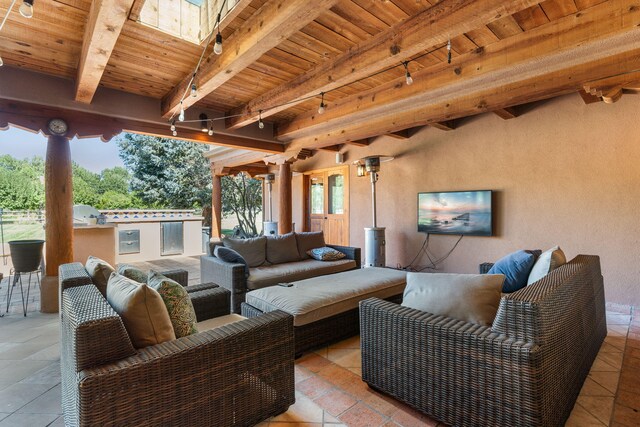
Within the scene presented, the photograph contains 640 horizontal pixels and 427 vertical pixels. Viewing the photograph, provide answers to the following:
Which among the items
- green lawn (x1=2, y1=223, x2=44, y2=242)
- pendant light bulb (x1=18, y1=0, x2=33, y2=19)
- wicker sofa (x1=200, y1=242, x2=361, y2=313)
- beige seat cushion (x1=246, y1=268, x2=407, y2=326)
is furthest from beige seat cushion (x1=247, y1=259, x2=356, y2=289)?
green lawn (x1=2, y1=223, x2=44, y2=242)

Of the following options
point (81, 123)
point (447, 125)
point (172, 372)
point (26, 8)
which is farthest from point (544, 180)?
point (81, 123)

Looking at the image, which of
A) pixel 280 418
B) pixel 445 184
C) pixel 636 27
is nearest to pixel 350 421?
pixel 280 418

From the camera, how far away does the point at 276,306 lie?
8.21 feet

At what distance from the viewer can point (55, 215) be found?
143 inches

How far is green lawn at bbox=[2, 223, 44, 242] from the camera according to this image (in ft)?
19.3

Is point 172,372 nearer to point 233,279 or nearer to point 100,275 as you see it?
point 100,275

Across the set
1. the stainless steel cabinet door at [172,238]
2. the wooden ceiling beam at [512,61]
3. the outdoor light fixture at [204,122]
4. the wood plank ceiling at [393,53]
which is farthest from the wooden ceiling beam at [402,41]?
the stainless steel cabinet door at [172,238]

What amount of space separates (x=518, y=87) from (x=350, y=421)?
344 cm

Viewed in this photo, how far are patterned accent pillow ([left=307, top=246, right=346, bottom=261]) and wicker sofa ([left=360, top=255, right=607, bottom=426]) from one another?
239cm

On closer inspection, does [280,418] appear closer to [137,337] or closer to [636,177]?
[137,337]

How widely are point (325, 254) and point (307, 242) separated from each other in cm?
39

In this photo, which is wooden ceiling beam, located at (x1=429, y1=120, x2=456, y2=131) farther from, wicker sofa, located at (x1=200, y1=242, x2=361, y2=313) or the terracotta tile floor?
the terracotta tile floor

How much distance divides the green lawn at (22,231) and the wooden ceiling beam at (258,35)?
5468mm

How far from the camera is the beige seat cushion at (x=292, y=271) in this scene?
3525mm
